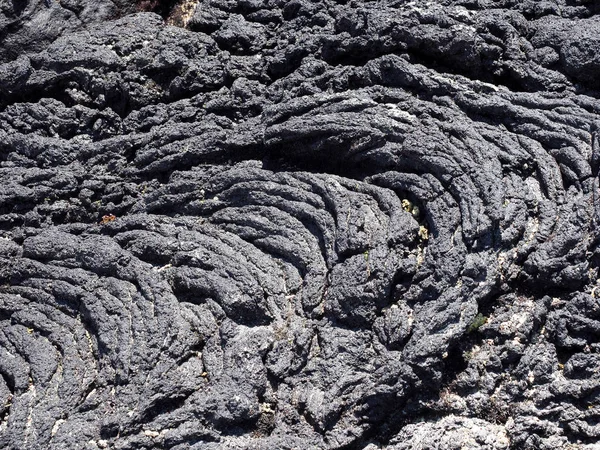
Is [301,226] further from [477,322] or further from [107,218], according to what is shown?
[107,218]

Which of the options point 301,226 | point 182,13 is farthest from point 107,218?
point 182,13

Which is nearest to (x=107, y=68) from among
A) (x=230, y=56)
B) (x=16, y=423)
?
(x=230, y=56)

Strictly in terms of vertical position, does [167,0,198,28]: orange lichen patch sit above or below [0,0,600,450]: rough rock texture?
above

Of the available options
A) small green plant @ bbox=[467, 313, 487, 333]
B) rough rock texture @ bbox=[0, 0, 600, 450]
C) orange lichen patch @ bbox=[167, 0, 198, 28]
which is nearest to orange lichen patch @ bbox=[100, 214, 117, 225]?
rough rock texture @ bbox=[0, 0, 600, 450]

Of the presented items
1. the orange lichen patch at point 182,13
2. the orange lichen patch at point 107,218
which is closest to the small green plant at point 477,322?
the orange lichen patch at point 107,218

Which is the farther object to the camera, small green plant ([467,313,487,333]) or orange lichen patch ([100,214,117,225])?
orange lichen patch ([100,214,117,225])

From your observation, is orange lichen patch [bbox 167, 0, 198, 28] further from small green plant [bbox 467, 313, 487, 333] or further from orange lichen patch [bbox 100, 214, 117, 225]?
small green plant [bbox 467, 313, 487, 333]

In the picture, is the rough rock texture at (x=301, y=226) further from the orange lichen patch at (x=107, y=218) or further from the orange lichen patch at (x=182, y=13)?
the orange lichen patch at (x=182, y=13)
